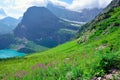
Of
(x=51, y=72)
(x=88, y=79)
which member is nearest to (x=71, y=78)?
(x=88, y=79)

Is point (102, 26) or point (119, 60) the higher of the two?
point (102, 26)

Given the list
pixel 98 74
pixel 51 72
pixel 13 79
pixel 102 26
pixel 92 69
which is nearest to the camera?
pixel 98 74

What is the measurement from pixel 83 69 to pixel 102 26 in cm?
7953

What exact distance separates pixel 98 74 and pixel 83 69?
209 cm

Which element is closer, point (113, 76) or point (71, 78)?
point (113, 76)

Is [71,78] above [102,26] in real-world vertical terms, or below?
below

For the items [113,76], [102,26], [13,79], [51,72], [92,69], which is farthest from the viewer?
[102,26]

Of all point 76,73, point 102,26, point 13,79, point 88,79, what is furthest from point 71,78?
point 102,26

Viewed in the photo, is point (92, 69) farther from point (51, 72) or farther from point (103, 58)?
point (51, 72)

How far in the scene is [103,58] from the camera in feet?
54.9

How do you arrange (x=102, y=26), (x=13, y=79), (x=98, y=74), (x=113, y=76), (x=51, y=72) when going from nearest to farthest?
(x=113, y=76)
(x=98, y=74)
(x=51, y=72)
(x=13, y=79)
(x=102, y=26)

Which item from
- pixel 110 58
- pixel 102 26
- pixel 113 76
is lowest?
pixel 113 76

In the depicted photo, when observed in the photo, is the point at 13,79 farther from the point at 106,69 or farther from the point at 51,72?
the point at 106,69

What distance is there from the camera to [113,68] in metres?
16.4
